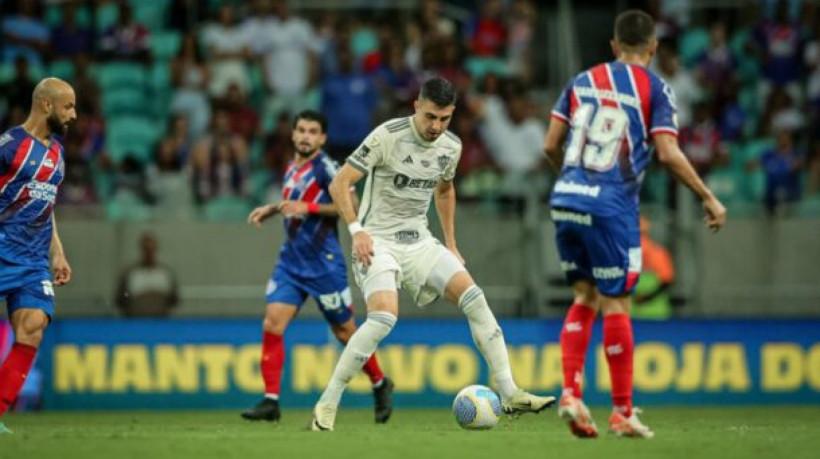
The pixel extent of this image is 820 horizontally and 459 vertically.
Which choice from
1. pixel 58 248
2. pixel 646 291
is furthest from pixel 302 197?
pixel 646 291

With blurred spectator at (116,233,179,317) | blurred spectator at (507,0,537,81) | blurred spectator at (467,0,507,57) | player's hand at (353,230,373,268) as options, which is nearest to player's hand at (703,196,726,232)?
player's hand at (353,230,373,268)

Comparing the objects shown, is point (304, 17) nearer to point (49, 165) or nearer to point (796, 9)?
point (796, 9)

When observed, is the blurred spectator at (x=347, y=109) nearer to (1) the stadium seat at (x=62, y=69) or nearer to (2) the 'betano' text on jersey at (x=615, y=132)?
(1) the stadium seat at (x=62, y=69)

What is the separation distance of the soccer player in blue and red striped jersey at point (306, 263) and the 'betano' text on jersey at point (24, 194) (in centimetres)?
268

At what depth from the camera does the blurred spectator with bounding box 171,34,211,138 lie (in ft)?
64.6

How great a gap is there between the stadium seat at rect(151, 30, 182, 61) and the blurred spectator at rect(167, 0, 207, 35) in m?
0.27

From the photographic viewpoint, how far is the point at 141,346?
647 inches

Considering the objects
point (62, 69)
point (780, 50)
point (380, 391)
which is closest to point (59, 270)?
point (380, 391)

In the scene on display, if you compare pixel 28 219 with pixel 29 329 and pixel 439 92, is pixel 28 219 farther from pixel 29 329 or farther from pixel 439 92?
pixel 439 92

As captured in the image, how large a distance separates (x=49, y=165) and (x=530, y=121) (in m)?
9.82

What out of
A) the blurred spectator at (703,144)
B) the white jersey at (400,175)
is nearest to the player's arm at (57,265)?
the white jersey at (400,175)

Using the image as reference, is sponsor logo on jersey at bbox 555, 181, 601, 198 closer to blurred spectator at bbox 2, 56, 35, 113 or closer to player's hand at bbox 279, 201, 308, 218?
player's hand at bbox 279, 201, 308, 218

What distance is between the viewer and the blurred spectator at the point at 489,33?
21266 mm

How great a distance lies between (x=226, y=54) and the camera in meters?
20.2
